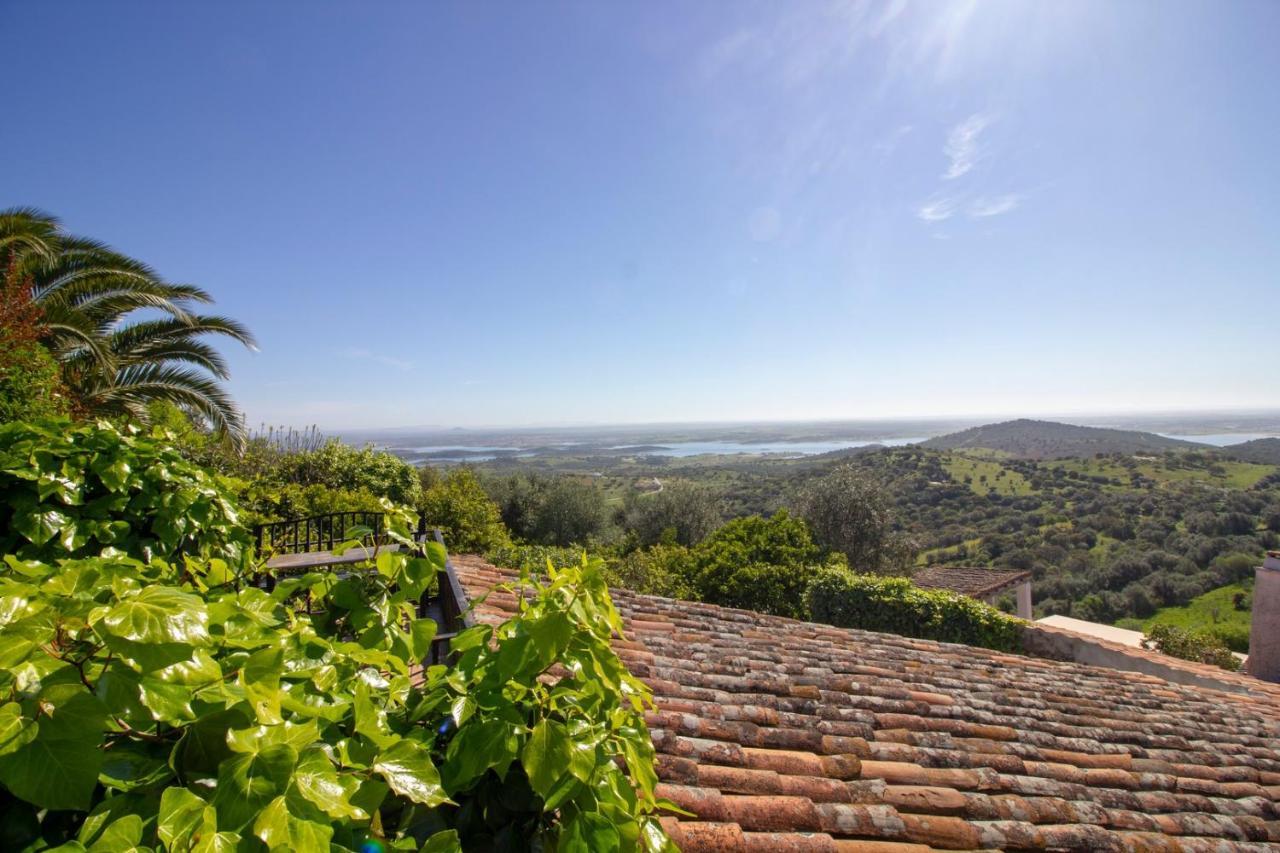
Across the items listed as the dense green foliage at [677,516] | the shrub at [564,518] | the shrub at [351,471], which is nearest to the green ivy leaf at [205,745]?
the shrub at [351,471]

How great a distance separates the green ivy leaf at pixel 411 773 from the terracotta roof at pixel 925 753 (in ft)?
5.65

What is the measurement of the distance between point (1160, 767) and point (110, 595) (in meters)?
A: 6.22

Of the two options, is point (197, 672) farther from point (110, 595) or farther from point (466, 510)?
point (466, 510)

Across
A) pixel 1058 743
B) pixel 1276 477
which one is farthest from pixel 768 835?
pixel 1276 477

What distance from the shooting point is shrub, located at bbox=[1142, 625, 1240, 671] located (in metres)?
11.3

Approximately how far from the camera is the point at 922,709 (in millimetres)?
4047

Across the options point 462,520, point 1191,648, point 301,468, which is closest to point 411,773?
point 462,520

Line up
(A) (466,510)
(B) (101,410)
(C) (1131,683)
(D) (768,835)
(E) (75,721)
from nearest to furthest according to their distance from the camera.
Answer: (E) (75,721)
(D) (768,835)
(C) (1131,683)
(B) (101,410)
(A) (466,510)

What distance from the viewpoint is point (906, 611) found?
10406mm

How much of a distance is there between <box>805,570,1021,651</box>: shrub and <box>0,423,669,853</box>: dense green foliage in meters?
10.9

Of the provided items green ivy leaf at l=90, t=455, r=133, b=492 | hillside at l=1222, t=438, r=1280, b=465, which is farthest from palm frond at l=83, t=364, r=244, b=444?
hillside at l=1222, t=438, r=1280, b=465

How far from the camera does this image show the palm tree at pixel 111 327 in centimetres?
828

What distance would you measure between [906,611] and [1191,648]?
284 inches

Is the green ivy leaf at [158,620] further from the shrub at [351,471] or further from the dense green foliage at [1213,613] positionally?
the dense green foliage at [1213,613]
